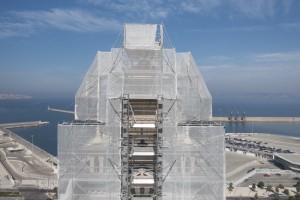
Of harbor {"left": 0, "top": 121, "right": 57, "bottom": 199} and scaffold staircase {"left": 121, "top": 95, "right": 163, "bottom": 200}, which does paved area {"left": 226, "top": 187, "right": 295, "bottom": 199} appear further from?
scaffold staircase {"left": 121, "top": 95, "right": 163, "bottom": 200}

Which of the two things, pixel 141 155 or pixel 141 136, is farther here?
pixel 141 136

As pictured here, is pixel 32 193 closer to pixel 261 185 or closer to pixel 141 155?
pixel 261 185

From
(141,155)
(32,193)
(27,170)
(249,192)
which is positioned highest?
(141,155)

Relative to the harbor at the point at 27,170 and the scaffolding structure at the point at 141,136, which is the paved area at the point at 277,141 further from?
the scaffolding structure at the point at 141,136

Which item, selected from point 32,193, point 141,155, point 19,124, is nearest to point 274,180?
point 32,193

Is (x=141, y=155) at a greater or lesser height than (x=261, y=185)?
greater

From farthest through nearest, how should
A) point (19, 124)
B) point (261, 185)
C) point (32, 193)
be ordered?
point (19, 124), point (261, 185), point (32, 193)

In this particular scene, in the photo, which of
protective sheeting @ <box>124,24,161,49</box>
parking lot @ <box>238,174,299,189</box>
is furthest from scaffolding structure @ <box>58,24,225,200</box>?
parking lot @ <box>238,174,299,189</box>
